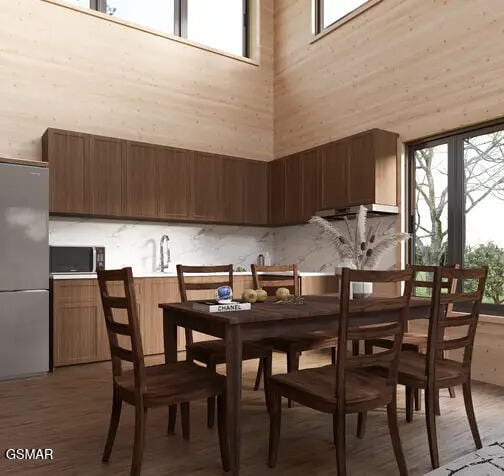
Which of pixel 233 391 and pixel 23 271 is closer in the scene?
pixel 233 391

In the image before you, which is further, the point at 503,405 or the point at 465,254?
the point at 465,254

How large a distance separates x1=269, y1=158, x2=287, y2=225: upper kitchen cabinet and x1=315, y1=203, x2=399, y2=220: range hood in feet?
2.31

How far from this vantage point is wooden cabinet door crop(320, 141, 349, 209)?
4754mm

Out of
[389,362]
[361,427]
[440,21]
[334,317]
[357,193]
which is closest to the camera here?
[389,362]

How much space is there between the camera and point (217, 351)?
2.81 m

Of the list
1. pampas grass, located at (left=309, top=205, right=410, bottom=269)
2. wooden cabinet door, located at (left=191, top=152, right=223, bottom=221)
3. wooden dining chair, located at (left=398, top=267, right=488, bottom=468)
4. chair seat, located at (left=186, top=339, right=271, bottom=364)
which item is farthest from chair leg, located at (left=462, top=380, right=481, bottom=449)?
wooden cabinet door, located at (left=191, top=152, right=223, bottom=221)

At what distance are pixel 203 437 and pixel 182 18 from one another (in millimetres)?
4986

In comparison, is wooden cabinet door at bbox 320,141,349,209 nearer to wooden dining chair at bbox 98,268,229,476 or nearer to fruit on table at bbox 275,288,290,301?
fruit on table at bbox 275,288,290,301

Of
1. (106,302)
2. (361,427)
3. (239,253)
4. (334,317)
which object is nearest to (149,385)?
(106,302)

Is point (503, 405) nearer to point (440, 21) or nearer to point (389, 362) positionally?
point (389, 362)

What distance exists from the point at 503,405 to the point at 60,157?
4223 mm

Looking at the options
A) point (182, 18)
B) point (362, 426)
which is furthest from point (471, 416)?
point (182, 18)

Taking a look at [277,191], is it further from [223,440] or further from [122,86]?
[223,440]

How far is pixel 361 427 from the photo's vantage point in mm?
2572
